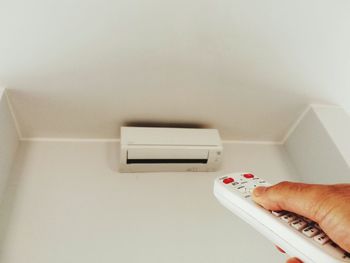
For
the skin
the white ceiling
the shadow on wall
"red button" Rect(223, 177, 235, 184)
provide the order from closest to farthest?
the skin, "red button" Rect(223, 177, 235, 184), the white ceiling, the shadow on wall

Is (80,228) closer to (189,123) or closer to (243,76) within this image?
(189,123)

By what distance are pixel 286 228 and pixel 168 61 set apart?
2.08 ft

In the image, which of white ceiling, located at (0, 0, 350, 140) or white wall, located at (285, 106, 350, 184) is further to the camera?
white wall, located at (285, 106, 350, 184)

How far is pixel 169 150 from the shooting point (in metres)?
1.23

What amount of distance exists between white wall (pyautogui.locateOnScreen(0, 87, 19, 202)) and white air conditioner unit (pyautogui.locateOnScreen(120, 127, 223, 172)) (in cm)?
36

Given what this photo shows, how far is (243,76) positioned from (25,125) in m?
0.74

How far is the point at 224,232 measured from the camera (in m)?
1.17

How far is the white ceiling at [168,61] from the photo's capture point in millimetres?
991

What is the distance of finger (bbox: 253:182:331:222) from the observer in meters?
0.61

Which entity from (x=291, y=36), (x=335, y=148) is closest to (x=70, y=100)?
(x=291, y=36)

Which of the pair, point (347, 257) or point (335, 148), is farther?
point (335, 148)

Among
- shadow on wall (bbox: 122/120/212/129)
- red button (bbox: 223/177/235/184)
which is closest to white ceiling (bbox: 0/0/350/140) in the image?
shadow on wall (bbox: 122/120/212/129)

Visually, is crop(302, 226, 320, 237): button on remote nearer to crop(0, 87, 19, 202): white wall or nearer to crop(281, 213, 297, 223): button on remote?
crop(281, 213, 297, 223): button on remote

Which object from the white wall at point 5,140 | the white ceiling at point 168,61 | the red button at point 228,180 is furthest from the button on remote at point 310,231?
the white wall at point 5,140
